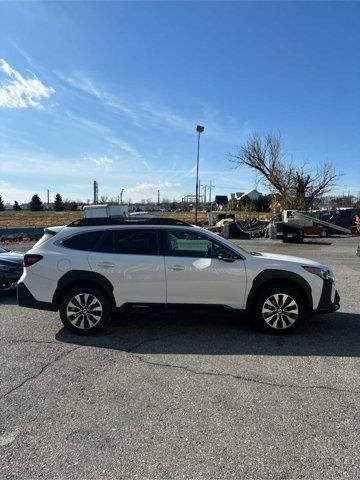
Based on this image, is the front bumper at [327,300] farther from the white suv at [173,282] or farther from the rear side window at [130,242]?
the rear side window at [130,242]

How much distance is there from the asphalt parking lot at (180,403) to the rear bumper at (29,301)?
1.27ft

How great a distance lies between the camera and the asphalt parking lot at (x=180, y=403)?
2910mm

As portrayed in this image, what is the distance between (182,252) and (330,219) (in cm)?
3395

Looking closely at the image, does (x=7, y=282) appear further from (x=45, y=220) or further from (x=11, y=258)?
(x=45, y=220)

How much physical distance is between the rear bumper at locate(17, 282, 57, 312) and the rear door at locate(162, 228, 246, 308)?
1.74 meters

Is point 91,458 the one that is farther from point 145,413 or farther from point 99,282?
point 99,282

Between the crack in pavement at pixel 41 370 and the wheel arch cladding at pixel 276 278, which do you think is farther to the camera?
the wheel arch cladding at pixel 276 278

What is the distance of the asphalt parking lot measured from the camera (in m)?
2.91

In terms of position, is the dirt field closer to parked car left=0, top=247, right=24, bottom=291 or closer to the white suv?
parked car left=0, top=247, right=24, bottom=291

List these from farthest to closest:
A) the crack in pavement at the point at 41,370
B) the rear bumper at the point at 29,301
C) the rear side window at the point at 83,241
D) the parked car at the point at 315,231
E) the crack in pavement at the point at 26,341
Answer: the parked car at the point at 315,231 < the rear side window at the point at 83,241 < the rear bumper at the point at 29,301 < the crack in pavement at the point at 26,341 < the crack in pavement at the point at 41,370

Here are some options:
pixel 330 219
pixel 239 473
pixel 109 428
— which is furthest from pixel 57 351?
pixel 330 219

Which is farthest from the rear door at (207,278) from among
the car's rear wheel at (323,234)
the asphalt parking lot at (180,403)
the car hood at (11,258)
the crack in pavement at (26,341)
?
the car's rear wheel at (323,234)

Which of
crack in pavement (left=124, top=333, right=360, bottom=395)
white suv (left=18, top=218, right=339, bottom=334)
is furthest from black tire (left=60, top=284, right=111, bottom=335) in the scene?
crack in pavement (left=124, top=333, right=360, bottom=395)

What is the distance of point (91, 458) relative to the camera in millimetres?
2967
